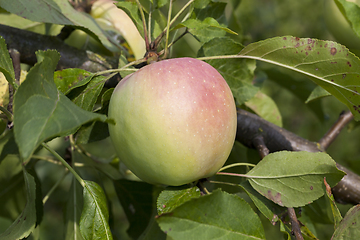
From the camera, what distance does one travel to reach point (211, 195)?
1.29 feet

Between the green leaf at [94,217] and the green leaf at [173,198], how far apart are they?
100mm

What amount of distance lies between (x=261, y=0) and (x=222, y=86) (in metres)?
3.00

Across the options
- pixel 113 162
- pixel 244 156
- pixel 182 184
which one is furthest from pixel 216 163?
pixel 113 162

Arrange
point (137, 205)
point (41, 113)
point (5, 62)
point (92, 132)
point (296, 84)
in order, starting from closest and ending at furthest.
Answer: point (41, 113) → point (5, 62) → point (92, 132) → point (137, 205) → point (296, 84)

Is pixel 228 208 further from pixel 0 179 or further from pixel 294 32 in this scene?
pixel 294 32

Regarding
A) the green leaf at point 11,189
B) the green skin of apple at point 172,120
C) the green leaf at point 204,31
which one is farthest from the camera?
the green leaf at point 11,189

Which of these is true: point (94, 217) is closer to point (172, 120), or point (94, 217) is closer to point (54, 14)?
point (172, 120)

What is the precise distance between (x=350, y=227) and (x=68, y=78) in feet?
1.65

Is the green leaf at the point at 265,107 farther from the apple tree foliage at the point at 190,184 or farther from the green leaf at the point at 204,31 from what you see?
the green leaf at the point at 204,31

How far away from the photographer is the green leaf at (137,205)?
72 centimetres

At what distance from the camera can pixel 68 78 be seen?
0.49m

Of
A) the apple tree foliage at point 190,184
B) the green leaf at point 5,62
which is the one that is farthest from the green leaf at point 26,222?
the green leaf at point 5,62

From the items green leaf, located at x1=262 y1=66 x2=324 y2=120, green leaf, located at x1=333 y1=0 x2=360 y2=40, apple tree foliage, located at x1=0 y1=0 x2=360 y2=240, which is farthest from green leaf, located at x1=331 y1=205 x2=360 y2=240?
green leaf, located at x1=262 y1=66 x2=324 y2=120

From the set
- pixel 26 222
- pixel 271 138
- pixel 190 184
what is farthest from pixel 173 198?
pixel 271 138
